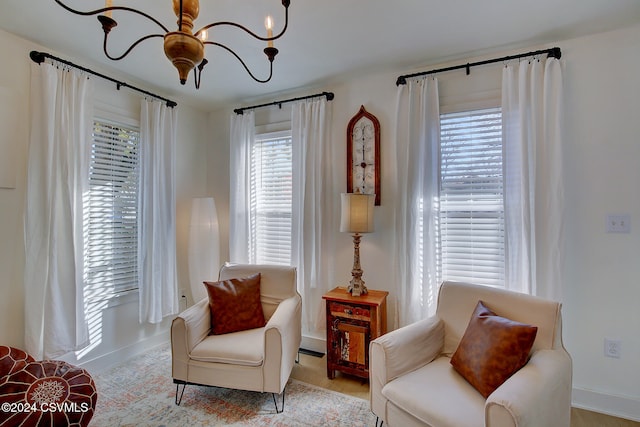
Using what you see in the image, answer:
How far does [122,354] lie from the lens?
283 cm

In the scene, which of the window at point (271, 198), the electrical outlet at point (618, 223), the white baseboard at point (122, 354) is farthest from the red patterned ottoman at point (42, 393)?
the electrical outlet at point (618, 223)

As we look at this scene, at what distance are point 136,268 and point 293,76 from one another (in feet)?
7.67

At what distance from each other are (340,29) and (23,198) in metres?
2.54

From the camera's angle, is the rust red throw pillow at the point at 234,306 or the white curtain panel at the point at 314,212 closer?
the rust red throw pillow at the point at 234,306

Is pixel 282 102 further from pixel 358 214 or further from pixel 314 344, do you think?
pixel 314 344

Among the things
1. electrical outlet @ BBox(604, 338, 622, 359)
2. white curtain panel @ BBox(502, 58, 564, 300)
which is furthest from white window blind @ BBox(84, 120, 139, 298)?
electrical outlet @ BBox(604, 338, 622, 359)

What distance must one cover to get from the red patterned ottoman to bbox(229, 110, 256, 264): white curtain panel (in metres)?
1.78

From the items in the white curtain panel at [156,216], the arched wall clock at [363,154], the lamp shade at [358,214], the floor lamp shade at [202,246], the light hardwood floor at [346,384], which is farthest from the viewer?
the floor lamp shade at [202,246]

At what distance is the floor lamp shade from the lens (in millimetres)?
3191

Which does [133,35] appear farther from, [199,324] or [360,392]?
[360,392]

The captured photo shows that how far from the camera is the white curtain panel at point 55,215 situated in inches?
85.5

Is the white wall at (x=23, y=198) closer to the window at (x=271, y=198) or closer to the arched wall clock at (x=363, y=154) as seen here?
the window at (x=271, y=198)

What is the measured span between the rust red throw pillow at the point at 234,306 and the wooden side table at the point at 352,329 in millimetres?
575

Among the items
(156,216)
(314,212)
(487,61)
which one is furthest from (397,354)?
(156,216)
